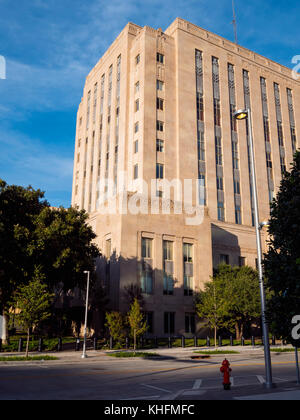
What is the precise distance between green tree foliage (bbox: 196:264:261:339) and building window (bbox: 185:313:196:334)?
1.42 m

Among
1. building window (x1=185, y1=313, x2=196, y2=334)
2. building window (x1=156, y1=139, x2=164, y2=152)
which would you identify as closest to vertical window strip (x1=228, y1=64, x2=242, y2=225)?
building window (x1=156, y1=139, x2=164, y2=152)

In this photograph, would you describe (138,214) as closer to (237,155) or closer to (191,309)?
(191,309)

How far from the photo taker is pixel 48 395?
1332cm

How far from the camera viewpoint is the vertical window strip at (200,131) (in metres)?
60.5

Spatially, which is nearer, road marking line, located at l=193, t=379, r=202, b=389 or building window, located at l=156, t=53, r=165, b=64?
road marking line, located at l=193, t=379, r=202, b=389

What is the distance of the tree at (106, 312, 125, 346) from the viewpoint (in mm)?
35719

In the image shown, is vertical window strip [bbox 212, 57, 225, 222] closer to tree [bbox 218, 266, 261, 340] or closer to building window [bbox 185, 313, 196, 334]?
tree [bbox 218, 266, 261, 340]

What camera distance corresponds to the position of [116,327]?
117 feet

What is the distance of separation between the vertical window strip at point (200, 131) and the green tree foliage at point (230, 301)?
61.9 ft

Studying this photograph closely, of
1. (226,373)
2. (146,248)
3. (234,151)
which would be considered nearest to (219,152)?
(234,151)

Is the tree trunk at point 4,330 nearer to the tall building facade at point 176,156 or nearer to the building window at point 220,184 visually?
the tall building facade at point 176,156

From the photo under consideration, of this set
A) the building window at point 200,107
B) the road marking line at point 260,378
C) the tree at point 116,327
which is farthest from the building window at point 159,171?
the road marking line at point 260,378

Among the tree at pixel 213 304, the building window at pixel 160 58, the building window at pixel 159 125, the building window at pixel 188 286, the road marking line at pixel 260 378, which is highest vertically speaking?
the building window at pixel 160 58

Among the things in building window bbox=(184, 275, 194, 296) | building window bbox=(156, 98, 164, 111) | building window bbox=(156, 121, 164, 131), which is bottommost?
building window bbox=(184, 275, 194, 296)
